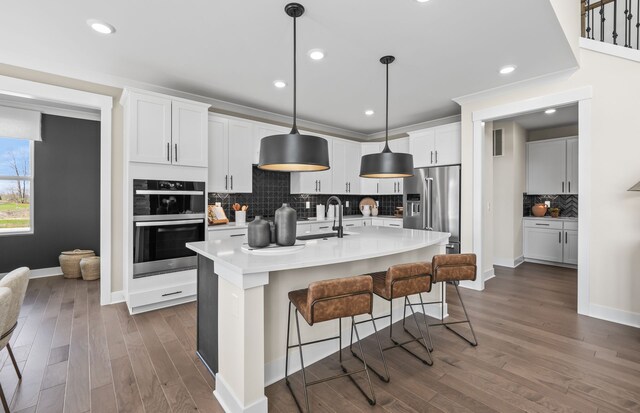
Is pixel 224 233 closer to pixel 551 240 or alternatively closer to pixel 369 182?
pixel 369 182

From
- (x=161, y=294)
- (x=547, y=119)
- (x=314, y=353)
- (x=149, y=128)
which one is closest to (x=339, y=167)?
(x=149, y=128)

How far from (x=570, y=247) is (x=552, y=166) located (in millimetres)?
1589

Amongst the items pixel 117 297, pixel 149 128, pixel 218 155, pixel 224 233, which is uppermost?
pixel 149 128

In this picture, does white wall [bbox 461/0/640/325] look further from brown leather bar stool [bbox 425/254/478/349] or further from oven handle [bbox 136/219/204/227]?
oven handle [bbox 136/219/204/227]

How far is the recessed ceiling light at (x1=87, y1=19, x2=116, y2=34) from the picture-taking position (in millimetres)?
2436

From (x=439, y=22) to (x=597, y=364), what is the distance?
297cm

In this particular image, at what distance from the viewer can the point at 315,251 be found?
2.09 metres

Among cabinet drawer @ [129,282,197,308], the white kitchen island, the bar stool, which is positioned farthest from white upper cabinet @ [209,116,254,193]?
the bar stool

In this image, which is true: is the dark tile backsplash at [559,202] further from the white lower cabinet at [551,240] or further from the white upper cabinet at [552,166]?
the white lower cabinet at [551,240]

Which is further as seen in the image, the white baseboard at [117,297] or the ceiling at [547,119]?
the ceiling at [547,119]

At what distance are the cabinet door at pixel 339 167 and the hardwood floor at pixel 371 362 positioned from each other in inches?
123

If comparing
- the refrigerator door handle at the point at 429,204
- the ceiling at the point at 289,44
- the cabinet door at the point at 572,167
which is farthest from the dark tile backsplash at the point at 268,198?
the cabinet door at the point at 572,167

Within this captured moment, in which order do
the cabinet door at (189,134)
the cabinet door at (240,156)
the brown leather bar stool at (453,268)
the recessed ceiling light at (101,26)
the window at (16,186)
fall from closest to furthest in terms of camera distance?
the recessed ceiling light at (101,26), the brown leather bar stool at (453,268), the cabinet door at (189,134), the cabinet door at (240,156), the window at (16,186)

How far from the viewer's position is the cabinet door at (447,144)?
4629 millimetres
